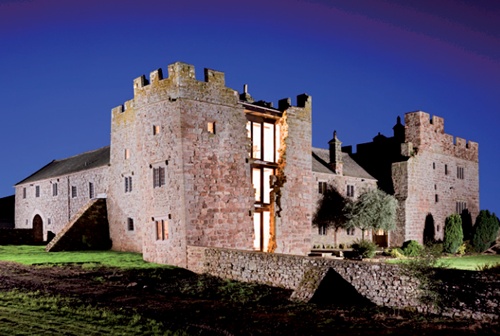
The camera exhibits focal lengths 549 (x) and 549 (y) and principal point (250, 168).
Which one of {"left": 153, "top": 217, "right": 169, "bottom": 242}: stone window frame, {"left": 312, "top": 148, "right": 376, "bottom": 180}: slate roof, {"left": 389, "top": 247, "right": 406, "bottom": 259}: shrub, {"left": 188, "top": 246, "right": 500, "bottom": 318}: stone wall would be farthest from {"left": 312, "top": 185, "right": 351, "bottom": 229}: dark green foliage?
{"left": 188, "top": 246, "right": 500, "bottom": 318}: stone wall

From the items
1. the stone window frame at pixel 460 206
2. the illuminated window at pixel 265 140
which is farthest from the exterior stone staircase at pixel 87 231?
the stone window frame at pixel 460 206

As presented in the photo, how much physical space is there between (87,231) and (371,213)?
20494 millimetres

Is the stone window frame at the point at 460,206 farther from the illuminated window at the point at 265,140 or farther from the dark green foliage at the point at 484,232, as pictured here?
the illuminated window at the point at 265,140

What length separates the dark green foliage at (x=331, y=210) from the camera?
41.1 meters

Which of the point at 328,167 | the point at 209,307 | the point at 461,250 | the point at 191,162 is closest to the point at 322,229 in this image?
the point at 328,167

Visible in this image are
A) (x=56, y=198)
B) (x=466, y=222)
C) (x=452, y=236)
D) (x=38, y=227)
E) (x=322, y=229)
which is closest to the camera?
(x=56, y=198)

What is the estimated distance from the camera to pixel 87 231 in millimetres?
32750

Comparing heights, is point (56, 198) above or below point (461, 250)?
above

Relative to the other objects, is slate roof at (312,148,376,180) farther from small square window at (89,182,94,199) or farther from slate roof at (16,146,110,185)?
small square window at (89,182,94,199)

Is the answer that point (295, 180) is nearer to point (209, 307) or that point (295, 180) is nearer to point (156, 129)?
point (156, 129)

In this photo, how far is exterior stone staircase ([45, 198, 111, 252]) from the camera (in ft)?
104

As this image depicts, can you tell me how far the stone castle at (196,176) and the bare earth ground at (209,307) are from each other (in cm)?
321

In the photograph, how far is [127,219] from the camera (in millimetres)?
31719

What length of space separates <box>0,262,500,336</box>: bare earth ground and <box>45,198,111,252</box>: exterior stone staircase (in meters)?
8.61
